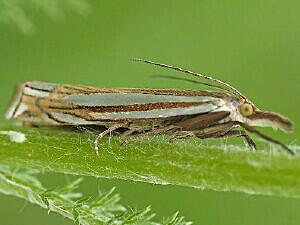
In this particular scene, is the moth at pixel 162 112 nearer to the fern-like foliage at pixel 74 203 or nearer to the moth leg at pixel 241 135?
the moth leg at pixel 241 135

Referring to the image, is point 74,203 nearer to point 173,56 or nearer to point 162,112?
point 162,112

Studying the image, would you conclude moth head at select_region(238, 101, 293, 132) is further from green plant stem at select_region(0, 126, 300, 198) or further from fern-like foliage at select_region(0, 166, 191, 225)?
fern-like foliage at select_region(0, 166, 191, 225)

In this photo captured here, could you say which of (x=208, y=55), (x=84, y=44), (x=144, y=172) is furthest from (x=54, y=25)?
(x=144, y=172)

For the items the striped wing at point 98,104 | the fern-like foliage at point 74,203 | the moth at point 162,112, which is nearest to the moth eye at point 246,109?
the moth at point 162,112

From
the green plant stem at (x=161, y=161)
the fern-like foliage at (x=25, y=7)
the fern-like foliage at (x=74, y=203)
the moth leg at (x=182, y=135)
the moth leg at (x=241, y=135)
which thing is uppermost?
the fern-like foliage at (x=25, y=7)

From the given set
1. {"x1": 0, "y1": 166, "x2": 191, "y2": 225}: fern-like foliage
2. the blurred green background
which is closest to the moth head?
{"x1": 0, "y1": 166, "x2": 191, "y2": 225}: fern-like foliage

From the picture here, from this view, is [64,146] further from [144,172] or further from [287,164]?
[287,164]
